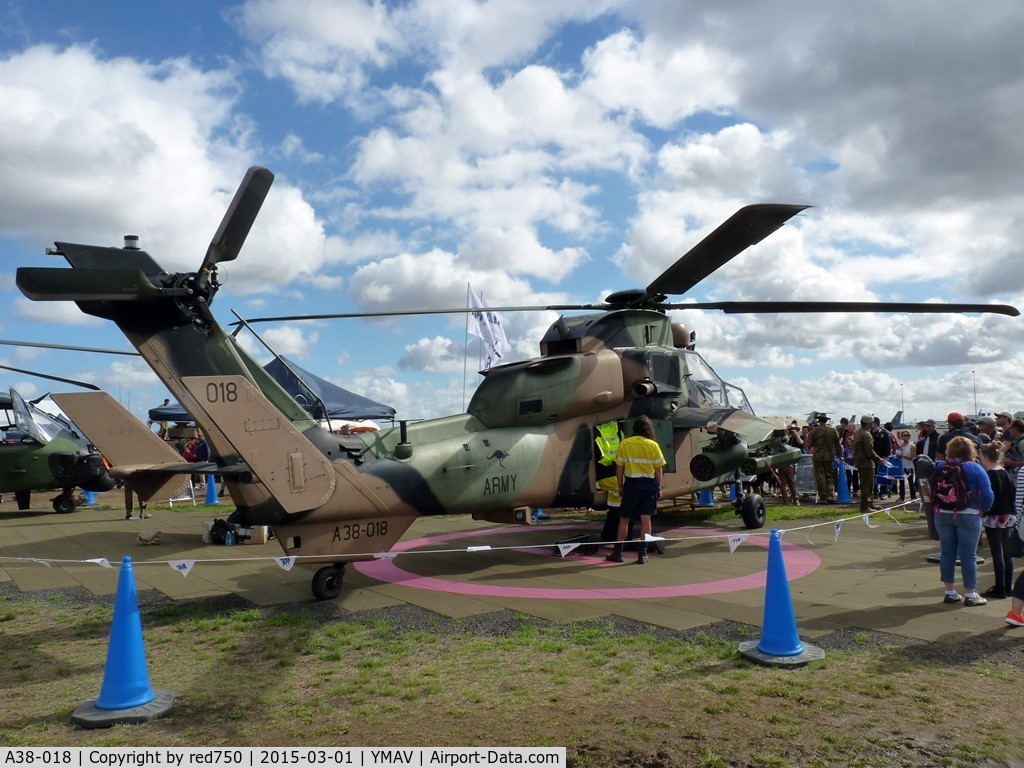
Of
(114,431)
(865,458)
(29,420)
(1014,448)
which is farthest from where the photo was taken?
(29,420)

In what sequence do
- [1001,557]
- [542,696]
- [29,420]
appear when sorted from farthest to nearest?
[29,420], [1001,557], [542,696]

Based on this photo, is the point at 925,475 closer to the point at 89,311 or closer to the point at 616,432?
the point at 616,432

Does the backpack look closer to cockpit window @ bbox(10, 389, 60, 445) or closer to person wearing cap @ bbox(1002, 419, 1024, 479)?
person wearing cap @ bbox(1002, 419, 1024, 479)

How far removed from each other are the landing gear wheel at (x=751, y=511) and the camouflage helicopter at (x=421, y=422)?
4cm

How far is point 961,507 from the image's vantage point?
23.0ft

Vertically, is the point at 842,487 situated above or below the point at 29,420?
below

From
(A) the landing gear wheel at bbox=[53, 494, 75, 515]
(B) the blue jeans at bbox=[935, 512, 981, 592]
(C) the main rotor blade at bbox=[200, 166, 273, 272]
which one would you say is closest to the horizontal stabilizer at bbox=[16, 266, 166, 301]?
(C) the main rotor blade at bbox=[200, 166, 273, 272]

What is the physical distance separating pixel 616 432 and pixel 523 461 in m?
1.82

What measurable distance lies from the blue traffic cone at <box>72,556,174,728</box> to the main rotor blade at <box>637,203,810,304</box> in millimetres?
7313

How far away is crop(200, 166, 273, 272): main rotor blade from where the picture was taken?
7.14 metres

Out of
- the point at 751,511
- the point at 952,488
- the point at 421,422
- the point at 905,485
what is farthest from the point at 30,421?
the point at 905,485

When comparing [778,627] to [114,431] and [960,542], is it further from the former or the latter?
[114,431]

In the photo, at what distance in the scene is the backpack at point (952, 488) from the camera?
22.9 ft

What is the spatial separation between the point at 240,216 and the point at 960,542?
7.81 m
